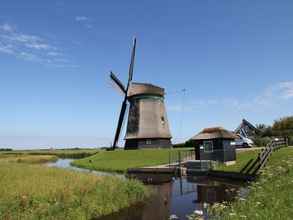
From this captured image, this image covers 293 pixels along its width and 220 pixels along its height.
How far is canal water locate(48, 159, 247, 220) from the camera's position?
35.5 feet

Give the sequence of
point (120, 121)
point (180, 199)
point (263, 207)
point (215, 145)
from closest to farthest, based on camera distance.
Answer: point (263, 207) → point (180, 199) → point (215, 145) → point (120, 121)

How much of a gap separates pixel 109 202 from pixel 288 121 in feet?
165

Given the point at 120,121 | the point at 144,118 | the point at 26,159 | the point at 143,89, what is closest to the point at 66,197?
the point at 144,118

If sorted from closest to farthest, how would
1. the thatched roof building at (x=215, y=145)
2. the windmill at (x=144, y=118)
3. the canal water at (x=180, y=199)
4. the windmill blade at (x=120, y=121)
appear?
the canal water at (x=180, y=199)
the thatched roof building at (x=215, y=145)
the windmill at (x=144, y=118)
the windmill blade at (x=120, y=121)

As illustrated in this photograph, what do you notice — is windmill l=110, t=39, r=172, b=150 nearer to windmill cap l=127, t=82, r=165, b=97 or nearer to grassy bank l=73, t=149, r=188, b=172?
windmill cap l=127, t=82, r=165, b=97

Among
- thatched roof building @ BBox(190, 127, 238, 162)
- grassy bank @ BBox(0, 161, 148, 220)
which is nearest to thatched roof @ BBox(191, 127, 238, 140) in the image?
thatched roof building @ BBox(190, 127, 238, 162)

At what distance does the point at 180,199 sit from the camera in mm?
13898

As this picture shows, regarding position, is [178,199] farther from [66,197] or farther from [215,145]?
[215,145]

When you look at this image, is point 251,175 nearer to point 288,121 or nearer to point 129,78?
point 129,78

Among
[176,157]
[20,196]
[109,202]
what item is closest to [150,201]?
[109,202]

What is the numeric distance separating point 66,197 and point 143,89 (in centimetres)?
3113

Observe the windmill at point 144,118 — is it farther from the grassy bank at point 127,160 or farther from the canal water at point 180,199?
the canal water at point 180,199

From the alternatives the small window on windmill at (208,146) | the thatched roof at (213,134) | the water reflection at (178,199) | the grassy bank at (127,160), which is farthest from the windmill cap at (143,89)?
the water reflection at (178,199)

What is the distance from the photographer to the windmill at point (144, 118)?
1523 inches
